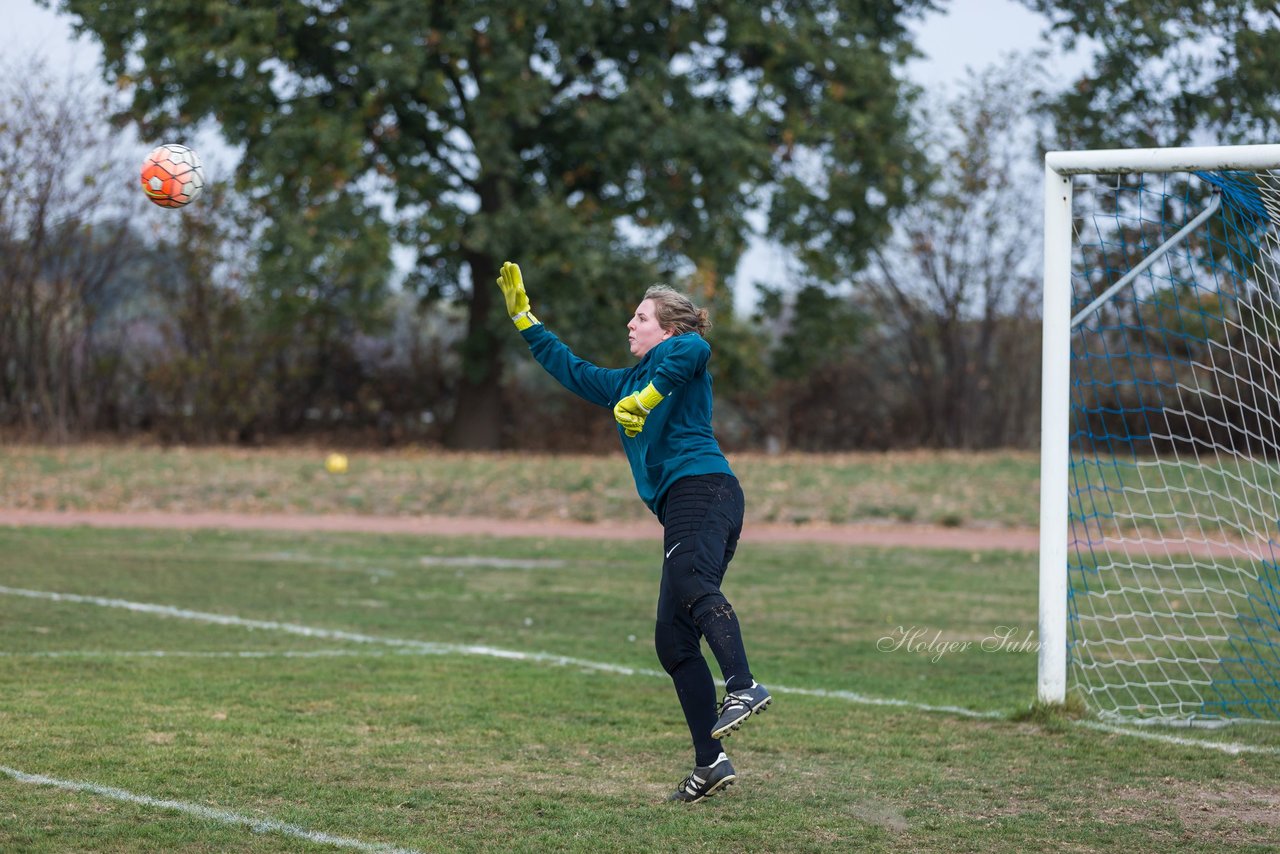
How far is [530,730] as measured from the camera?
650cm

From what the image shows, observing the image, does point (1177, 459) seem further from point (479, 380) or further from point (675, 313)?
point (479, 380)

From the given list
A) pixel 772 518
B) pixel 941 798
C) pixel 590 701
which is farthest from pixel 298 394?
pixel 941 798

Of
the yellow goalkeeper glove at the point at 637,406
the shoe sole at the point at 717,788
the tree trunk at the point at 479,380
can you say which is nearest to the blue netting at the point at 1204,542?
the shoe sole at the point at 717,788

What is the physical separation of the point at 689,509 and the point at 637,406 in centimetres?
46

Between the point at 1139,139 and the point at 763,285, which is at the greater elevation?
the point at 1139,139

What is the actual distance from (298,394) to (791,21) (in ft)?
40.6

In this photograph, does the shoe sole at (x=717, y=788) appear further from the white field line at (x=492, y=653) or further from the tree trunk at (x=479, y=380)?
the tree trunk at (x=479, y=380)

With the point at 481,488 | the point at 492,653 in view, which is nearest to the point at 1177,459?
the point at 492,653

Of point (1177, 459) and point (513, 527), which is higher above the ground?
point (1177, 459)

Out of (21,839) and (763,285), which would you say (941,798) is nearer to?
(21,839)

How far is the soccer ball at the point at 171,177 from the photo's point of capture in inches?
323

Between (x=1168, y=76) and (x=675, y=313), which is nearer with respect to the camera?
(x=675, y=313)

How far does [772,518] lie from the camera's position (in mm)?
18312

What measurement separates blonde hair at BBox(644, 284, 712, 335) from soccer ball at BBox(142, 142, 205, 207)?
3.89 metres
